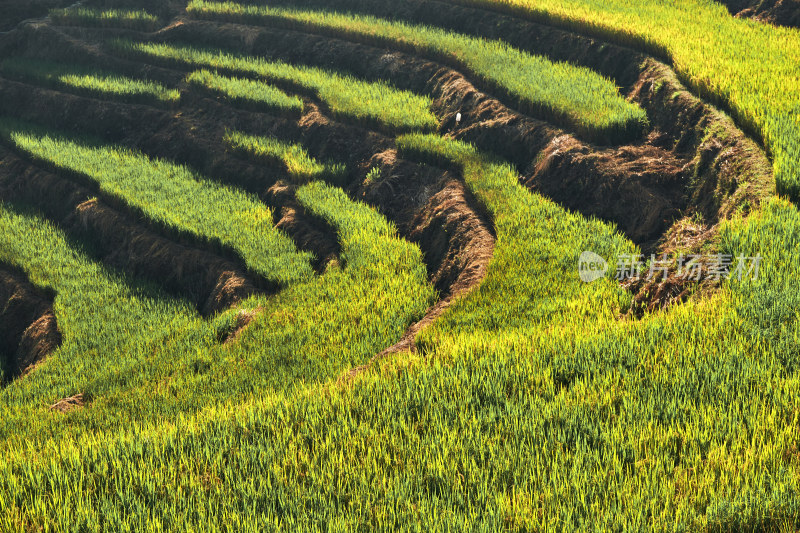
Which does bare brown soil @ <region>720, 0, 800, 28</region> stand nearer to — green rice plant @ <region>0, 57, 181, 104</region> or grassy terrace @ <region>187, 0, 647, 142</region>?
grassy terrace @ <region>187, 0, 647, 142</region>

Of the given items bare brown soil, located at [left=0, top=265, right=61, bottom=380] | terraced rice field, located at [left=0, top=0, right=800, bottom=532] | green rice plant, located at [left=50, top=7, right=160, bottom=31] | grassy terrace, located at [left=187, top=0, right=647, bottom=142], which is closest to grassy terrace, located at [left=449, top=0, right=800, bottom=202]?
terraced rice field, located at [left=0, top=0, right=800, bottom=532]

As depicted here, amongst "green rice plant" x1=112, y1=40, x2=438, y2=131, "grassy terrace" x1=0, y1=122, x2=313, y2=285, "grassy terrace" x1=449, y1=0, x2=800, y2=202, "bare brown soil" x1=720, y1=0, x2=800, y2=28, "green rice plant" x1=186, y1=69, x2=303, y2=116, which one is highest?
"bare brown soil" x1=720, y1=0, x2=800, y2=28

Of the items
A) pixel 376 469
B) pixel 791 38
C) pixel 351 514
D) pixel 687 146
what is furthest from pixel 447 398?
pixel 791 38

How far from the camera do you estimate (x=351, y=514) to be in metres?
4.78

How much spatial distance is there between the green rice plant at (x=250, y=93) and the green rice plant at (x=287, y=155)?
992mm

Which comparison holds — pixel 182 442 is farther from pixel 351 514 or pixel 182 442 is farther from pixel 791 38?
pixel 791 38

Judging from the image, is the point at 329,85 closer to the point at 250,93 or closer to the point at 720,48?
the point at 250,93

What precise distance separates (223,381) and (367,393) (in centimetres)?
283

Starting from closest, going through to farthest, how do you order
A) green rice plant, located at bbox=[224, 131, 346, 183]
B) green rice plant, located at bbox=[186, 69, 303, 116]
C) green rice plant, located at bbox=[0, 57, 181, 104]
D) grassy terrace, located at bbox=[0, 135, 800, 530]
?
1. grassy terrace, located at bbox=[0, 135, 800, 530]
2. green rice plant, located at bbox=[224, 131, 346, 183]
3. green rice plant, located at bbox=[186, 69, 303, 116]
4. green rice plant, located at bbox=[0, 57, 181, 104]

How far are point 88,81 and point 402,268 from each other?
13.4 m

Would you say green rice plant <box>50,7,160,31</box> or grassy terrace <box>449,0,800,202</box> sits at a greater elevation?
grassy terrace <box>449,0,800,202</box>

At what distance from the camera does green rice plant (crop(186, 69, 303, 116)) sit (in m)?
16.8

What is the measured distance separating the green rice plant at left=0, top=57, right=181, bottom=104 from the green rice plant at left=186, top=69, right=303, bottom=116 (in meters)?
0.89

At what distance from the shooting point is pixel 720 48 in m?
13.5
